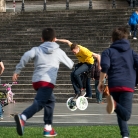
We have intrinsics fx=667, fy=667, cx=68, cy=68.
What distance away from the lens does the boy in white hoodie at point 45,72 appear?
10.5 m

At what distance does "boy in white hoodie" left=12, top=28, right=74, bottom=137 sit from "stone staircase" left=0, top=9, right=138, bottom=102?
32.6ft

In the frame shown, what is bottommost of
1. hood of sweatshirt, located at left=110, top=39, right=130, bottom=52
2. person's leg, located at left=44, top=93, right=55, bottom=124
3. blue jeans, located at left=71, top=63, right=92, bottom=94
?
blue jeans, located at left=71, top=63, right=92, bottom=94

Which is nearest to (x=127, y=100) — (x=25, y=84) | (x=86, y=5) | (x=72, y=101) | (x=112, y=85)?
(x=112, y=85)

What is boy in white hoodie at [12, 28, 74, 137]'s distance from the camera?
10.5m

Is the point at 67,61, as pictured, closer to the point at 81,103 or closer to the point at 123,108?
the point at 123,108

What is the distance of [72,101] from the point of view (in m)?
16.5

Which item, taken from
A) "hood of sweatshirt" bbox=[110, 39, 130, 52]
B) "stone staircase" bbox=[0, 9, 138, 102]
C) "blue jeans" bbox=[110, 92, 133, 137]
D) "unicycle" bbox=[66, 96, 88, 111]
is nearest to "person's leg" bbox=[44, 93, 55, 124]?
"blue jeans" bbox=[110, 92, 133, 137]

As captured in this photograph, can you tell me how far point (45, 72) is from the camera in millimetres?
10539

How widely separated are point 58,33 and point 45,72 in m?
16.0

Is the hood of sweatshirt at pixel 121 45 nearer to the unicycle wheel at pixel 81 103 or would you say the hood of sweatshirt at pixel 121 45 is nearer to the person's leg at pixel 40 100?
the person's leg at pixel 40 100

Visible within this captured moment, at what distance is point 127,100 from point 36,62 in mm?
1744

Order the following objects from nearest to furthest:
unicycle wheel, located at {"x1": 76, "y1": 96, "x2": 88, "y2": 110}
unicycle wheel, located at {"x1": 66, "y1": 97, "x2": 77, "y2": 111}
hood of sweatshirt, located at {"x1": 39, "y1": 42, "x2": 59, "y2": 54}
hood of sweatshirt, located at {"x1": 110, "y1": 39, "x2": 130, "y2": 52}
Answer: hood of sweatshirt, located at {"x1": 110, "y1": 39, "x2": 130, "y2": 52}
hood of sweatshirt, located at {"x1": 39, "y1": 42, "x2": 59, "y2": 54}
unicycle wheel, located at {"x1": 76, "y1": 96, "x2": 88, "y2": 110}
unicycle wheel, located at {"x1": 66, "y1": 97, "x2": 77, "y2": 111}

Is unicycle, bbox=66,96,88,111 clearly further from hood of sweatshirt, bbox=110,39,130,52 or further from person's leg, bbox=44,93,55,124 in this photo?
hood of sweatshirt, bbox=110,39,130,52

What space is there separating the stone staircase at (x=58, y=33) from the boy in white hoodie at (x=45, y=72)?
9.93 meters
